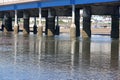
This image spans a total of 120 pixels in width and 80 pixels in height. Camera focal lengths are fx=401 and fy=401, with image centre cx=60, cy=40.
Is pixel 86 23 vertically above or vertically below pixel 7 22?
above

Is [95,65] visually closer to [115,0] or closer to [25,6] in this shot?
[115,0]

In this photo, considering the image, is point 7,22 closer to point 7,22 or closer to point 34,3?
point 7,22

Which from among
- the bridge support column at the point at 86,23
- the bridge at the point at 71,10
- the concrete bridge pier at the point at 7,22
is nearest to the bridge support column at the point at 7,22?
the concrete bridge pier at the point at 7,22

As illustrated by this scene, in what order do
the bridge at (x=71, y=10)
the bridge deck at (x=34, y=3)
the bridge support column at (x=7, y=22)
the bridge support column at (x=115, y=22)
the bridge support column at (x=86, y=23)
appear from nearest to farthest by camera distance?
the bridge deck at (x=34, y=3)
the bridge at (x=71, y=10)
the bridge support column at (x=86, y=23)
the bridge support column at (x=115, y=22)
the bridge support column at (x=7, y=22)

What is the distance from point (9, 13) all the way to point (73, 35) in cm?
4469

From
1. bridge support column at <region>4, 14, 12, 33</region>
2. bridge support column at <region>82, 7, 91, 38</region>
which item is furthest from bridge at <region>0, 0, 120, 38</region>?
bridge support column at <region>4, 14, 12, 33</region>

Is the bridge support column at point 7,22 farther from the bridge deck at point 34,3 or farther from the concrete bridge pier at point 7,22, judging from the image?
the bridge deck at point 34,3

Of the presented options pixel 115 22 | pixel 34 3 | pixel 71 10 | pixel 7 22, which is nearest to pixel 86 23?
pixel 115 22

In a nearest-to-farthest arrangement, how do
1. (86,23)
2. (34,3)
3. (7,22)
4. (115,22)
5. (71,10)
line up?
1. (86,23)
2. (115,22)
3. (71,10)
4. (34,3)
5. (7,22)

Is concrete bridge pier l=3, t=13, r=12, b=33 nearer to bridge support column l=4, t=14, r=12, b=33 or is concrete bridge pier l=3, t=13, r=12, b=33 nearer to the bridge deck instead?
bridge support column l=4, t=14, r=12, b=33

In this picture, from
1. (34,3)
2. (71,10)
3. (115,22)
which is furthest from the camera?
(34,3)

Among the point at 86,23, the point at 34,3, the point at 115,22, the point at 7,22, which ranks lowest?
the point at 7,22

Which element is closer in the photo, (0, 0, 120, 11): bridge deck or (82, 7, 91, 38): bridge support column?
(0, 0, 120, 11): bridge deck

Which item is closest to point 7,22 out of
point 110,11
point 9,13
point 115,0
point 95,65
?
point 9,13
